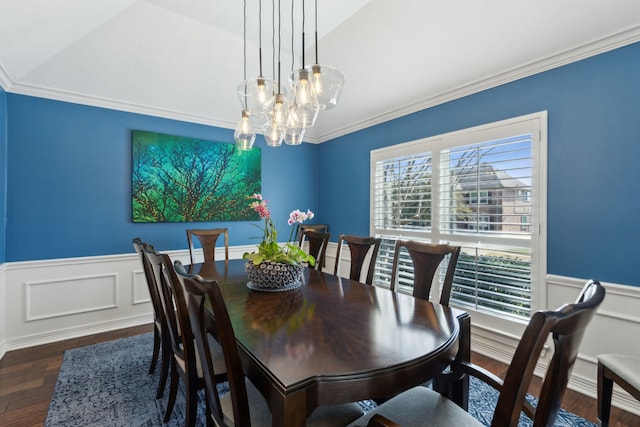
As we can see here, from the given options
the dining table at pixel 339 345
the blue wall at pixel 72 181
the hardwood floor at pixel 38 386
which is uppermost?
the blue wall at pixel 72 181

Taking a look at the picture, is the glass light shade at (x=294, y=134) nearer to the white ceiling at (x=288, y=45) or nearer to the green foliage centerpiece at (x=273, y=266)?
the green foliage centerpiece at (x=273, y=266)

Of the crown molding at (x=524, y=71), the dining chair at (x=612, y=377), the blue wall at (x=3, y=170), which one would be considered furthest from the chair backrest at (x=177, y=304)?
the crown molding at (x=524, y=71)

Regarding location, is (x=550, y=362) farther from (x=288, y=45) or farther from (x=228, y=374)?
(x=288, y=45)

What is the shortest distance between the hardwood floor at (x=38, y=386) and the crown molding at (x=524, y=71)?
2.42 meters

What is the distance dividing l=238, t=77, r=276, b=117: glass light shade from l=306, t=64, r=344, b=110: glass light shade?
39cm

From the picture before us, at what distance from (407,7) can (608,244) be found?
89.1 inches

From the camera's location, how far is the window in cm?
241

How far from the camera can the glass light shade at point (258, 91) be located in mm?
2025

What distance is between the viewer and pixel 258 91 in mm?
2043

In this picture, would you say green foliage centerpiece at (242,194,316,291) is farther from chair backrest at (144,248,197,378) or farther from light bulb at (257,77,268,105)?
light bulb at (257,77,268,105)

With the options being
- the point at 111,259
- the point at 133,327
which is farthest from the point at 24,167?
the point at 133,327

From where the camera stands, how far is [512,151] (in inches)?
99.0

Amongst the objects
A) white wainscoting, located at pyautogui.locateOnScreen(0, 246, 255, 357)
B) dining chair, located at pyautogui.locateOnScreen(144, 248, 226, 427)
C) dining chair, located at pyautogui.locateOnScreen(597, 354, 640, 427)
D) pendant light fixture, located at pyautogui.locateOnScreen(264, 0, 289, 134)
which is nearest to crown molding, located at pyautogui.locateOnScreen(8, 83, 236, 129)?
white wainscoting, located at pyautogui.locateOnScreen(0, 246, 255, 357)

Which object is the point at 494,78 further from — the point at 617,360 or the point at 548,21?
the point at 617,360
